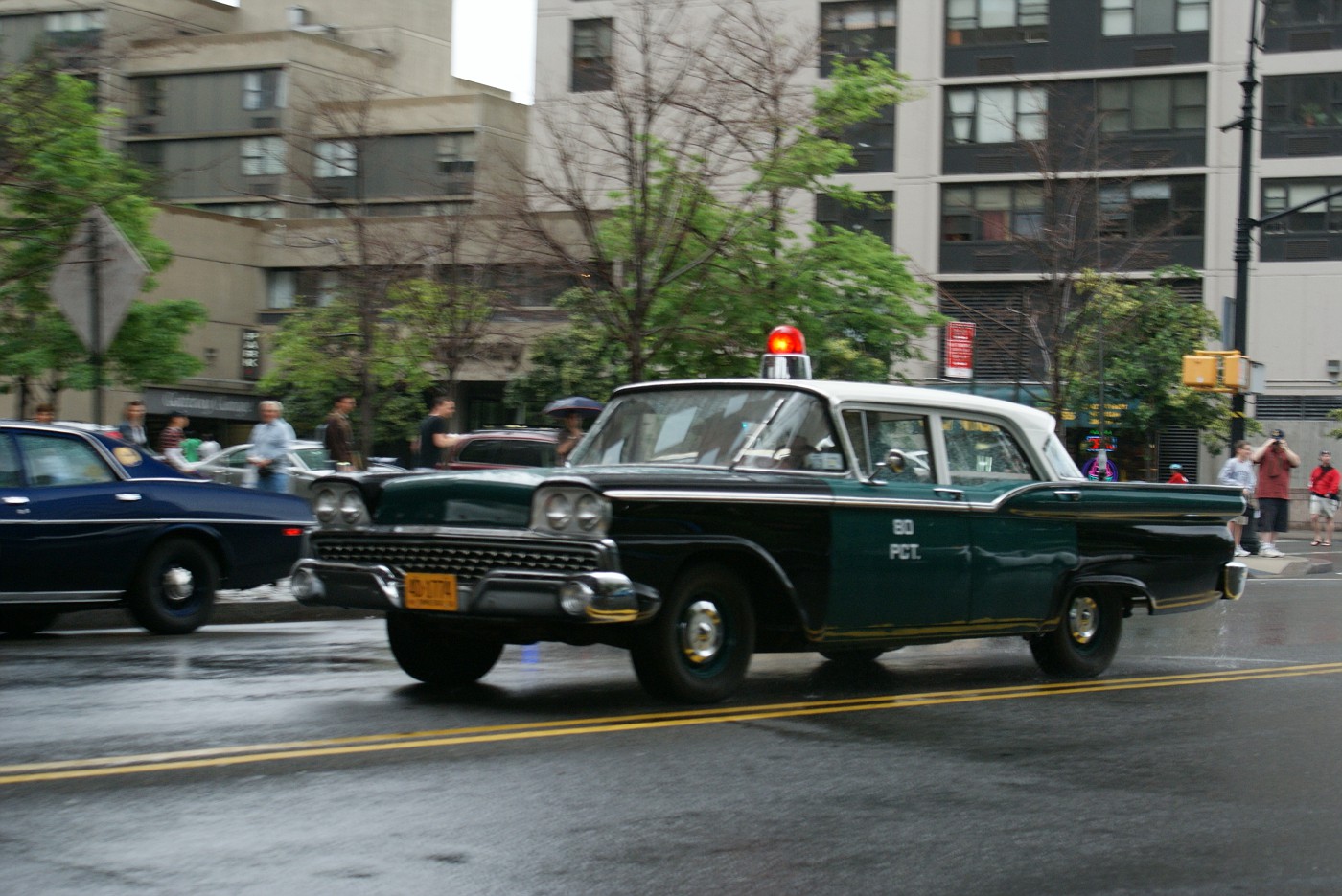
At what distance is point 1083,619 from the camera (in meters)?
10.3

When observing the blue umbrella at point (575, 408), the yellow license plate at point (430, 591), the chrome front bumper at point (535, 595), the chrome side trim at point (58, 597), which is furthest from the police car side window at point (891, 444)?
the chrome side trim at point (58, 597)

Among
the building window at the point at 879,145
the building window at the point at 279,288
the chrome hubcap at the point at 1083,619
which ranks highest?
the building window at the point at 879,145

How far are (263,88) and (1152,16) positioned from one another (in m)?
30.1

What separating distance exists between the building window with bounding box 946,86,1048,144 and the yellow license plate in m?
42.0

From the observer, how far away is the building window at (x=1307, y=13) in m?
46.5

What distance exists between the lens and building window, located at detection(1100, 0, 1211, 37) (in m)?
47.0

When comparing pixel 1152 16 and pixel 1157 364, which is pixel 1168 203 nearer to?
pixel 1152 16

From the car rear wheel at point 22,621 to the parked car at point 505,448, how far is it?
13.2 m

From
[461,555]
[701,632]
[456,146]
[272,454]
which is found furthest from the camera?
[456,146]

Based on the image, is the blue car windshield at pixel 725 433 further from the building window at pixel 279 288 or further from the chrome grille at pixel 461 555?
the building window at pixel 279 288

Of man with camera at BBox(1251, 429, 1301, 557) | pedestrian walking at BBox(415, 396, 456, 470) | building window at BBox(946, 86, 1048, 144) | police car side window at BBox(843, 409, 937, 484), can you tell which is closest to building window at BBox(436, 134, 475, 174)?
building window at BBox(946, 86, 1048, 144)

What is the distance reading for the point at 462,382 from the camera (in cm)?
5450

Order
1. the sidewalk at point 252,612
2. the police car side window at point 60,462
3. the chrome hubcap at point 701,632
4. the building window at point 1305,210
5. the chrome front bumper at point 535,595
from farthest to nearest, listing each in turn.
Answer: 1. the building window at point 1305,210
2. the sidewalk at point 252,612
3. the police car side window at point 60,462
4. the chrome hubcap at point 701,632
5. the chrome front bumper at point 535,595

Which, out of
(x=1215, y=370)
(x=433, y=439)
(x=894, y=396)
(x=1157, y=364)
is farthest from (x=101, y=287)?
(x=1157, y=364)
